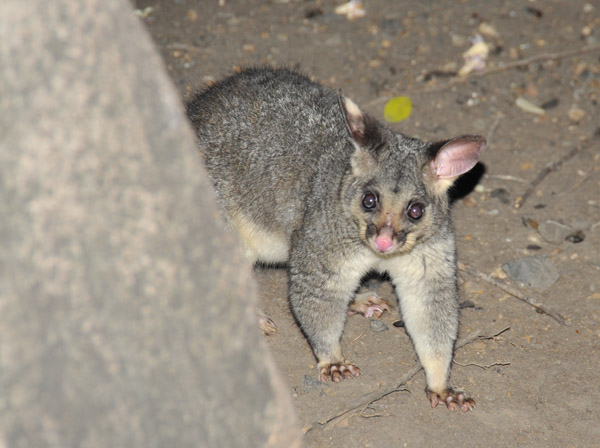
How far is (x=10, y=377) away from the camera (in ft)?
6.22

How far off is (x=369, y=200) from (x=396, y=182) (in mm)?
177

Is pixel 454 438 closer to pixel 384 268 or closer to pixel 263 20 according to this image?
pixel 384 268

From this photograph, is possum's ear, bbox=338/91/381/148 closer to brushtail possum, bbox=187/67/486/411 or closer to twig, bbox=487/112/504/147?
brushtail possum, bbox=187/67/486/411

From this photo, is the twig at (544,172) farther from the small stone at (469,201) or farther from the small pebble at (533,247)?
the small pebble at (533,247)

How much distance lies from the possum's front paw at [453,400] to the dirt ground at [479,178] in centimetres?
4

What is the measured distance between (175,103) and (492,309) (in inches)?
140

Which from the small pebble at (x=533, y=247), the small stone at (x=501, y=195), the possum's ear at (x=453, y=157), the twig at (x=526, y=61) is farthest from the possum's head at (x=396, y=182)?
the twig at (x=526, y=61)

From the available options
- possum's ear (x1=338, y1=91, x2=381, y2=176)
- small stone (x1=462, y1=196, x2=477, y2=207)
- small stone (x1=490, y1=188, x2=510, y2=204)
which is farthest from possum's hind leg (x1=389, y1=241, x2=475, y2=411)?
small stone (x1=490, y1=188, x2=510, y2=204)

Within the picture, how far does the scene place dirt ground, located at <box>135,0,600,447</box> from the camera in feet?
13.8

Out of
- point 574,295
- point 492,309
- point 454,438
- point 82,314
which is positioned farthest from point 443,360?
point 82,314

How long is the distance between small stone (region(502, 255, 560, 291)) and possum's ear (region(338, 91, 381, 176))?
162 cm

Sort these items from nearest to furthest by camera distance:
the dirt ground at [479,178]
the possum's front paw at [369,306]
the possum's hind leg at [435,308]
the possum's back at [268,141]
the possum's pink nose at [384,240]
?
the possum's pink nose at [384,240] → the dirt ground at [479,178] → the possum's hind leg at [435,308] → the possum's back at [268,141] → the possum's front paw at [369,306]

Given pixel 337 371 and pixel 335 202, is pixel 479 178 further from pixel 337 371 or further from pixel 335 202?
pixel 337 371

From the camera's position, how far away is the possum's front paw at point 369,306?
16.5ft
